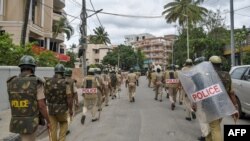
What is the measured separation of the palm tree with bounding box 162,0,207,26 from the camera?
4878 cm

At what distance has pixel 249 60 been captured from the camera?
1226 inches

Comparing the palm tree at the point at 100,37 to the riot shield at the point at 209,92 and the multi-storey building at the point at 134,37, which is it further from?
the riot shield at the point at 209,92

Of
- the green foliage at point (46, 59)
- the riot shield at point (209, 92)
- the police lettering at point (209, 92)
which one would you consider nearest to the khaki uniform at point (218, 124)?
the riot shield at point (209, 92)

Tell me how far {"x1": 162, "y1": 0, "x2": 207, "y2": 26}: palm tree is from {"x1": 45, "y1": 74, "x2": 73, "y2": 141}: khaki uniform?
137 feet

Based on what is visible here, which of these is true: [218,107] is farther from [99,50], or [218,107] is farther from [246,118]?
[99,50]

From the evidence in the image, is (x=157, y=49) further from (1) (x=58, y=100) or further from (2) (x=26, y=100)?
(2) (x=26, y=100)

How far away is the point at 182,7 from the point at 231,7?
27918 mm

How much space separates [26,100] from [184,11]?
46564 mm

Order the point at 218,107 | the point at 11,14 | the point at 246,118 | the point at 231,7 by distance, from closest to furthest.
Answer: the point at 218,107 < the point at 246,118 < the point at 231,7 < the point at 11,14

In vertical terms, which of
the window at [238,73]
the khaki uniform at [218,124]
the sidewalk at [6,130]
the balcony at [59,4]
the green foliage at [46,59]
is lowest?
the sidewalk at [6,130]

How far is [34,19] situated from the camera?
34000mm

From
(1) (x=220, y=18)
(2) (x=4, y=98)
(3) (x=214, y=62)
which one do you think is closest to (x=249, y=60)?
(1) (x=220, y=18)

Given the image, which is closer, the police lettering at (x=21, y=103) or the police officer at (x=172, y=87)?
the police lettering at (x=21, y=103)

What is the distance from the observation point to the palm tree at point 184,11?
48781 millimetres
